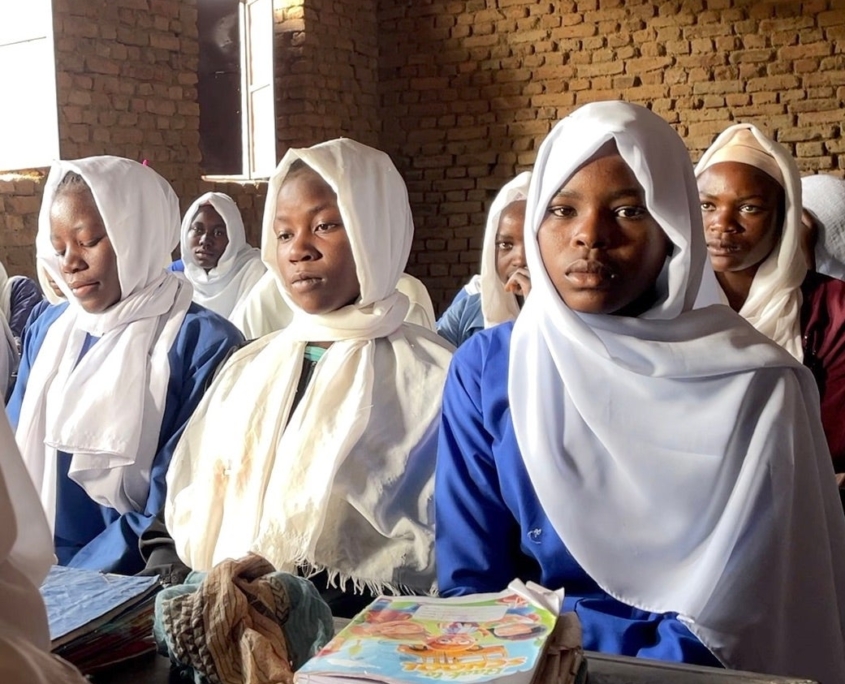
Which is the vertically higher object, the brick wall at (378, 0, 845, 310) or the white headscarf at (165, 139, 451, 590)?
the brick wall at (378, 0, 845, 310)

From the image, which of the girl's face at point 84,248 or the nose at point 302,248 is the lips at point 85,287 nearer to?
the girl's face at point 84,248

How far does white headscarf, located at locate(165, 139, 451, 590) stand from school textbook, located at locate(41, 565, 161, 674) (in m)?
0.48

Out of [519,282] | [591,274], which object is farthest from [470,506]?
[519,282]

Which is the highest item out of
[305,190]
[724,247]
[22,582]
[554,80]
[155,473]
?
[554,80]

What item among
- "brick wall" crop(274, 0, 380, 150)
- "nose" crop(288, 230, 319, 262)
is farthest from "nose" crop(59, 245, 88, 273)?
"brick wall" crop(274, 0, 380, 150)

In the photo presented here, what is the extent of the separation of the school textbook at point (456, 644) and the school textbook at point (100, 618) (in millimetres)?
306

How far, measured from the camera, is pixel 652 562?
155cm

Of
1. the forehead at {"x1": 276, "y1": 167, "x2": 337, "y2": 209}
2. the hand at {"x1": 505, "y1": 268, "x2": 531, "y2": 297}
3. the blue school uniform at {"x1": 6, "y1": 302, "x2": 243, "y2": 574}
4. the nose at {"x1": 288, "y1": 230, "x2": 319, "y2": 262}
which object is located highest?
the forehead at {"x1": 276, "y1": 167, "x2": 337, "y2": 209}

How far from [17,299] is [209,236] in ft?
3.86

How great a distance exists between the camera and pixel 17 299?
17.2 ft

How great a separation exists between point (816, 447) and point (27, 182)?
487 centimetres

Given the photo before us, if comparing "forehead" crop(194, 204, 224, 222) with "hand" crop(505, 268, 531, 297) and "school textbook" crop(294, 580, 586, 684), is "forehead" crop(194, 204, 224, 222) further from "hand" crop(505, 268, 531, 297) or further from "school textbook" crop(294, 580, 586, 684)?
"school textbook" crop(294, 580, 586, 684)

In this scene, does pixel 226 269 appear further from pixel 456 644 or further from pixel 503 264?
pixel 456 644

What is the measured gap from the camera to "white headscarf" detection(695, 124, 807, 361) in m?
2.71
